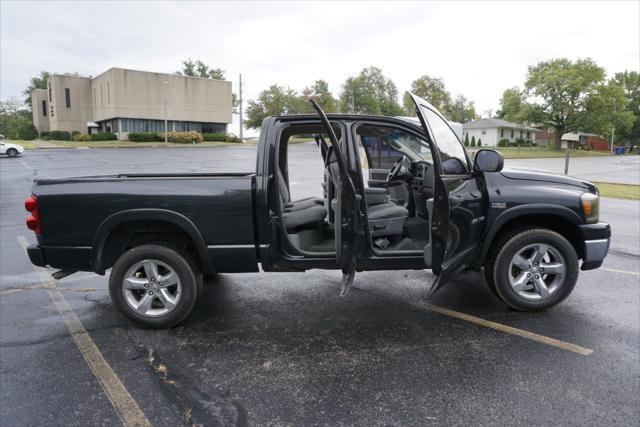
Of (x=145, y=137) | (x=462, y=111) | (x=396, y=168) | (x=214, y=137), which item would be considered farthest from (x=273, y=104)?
(x=396, y=168)

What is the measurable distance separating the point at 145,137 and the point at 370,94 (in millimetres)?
42394

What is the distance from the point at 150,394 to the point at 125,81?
5618 cm

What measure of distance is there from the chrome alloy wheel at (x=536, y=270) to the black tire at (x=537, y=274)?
0.05 ft

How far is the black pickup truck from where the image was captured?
386cm

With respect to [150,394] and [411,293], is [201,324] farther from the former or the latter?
[411,293]

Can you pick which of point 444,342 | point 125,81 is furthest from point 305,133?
point 125,81

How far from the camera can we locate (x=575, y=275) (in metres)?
4.14

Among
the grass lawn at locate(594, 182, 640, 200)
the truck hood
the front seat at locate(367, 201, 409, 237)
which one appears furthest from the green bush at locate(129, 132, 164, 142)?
the truck hood

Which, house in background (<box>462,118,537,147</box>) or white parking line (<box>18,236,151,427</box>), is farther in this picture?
house in background (<box>462,118,537,147</box>)

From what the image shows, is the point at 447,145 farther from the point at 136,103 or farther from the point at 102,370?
the point at 136,103

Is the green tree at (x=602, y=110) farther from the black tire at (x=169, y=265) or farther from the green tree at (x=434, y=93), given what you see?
the black tire at (x=169, y=265)

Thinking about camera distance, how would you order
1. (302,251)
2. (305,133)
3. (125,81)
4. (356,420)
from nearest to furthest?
(356,420) < (302,251) < (305,133) < (125,81)

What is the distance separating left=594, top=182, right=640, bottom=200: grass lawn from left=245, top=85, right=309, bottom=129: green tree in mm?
53588

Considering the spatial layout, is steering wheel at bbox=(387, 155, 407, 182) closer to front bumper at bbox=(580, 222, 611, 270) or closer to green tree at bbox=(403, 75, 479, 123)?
front bumper at bbox=(580, 222, 611, 270)
